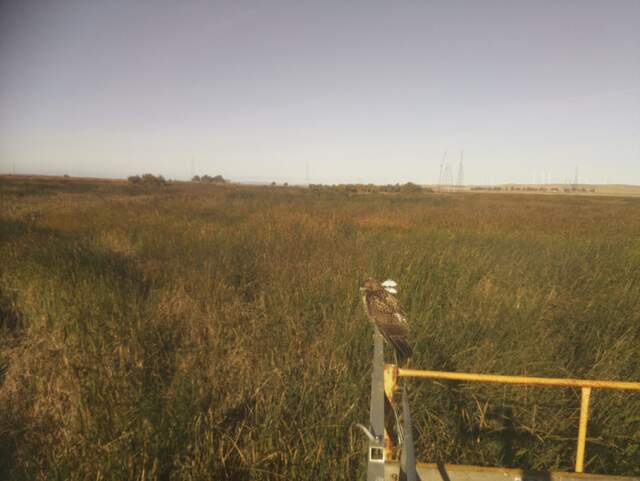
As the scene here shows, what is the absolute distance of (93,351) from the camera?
212 cm

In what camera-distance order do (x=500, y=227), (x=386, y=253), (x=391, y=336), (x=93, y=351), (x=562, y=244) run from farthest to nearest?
(x=500, y=227) → (x=562, y=244) → (x=386, y=253) → (x=93, y=351) → (x=391, y=336)

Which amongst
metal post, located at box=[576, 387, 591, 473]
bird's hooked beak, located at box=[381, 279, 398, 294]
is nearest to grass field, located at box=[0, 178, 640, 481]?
metal post, located at box=[576, 387, 591, 473]

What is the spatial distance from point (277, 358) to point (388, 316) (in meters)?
1.30

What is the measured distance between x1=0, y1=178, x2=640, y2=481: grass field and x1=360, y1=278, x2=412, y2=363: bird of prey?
0.76 m

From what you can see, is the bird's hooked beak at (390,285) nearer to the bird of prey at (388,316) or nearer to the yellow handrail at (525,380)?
the bird of prey at (388,316)

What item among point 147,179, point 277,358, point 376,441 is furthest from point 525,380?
point 147,179

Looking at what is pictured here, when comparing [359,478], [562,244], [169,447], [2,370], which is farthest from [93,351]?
[562,244]

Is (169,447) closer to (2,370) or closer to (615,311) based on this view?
(2,370)

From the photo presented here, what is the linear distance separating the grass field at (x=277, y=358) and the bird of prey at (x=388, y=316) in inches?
30.0

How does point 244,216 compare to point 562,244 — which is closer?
point 562,244

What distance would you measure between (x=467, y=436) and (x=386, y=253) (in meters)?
2.80

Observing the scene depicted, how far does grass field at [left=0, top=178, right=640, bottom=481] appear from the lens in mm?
1500

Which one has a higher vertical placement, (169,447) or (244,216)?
(244,216)

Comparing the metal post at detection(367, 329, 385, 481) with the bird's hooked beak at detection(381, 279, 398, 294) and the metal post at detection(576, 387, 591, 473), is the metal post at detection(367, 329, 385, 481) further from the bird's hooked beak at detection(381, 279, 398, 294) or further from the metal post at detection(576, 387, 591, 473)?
the metal post at detection(576, 387, 591, 473)
